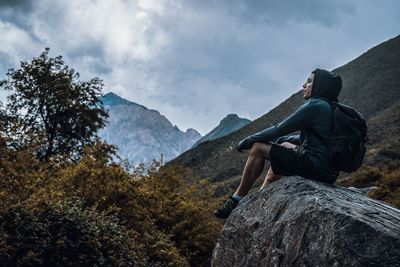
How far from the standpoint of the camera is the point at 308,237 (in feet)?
18.2

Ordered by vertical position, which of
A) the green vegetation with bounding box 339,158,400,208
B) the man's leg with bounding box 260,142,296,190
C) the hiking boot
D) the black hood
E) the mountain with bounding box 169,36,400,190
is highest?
the mountain with bounding box 169,36,400,190

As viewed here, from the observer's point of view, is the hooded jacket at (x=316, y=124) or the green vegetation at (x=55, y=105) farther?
the green vegetation at (x=55, y=105)

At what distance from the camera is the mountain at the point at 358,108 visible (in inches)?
1900

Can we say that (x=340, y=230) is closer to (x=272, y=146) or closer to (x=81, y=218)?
(x=272, y=146)

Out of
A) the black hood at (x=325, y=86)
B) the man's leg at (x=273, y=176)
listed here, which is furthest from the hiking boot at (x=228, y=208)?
the black hood at (x=325, y=86)

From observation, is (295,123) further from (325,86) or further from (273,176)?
(273,176)

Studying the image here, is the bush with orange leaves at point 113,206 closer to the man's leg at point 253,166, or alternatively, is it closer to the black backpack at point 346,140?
the man's leg at point 253,166

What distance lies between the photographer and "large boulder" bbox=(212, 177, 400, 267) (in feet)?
16.6

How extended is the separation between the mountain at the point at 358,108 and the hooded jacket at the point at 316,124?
3568cm

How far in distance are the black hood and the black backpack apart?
14.9 inches

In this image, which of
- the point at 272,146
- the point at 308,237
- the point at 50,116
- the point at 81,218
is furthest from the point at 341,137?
the point at 50,116

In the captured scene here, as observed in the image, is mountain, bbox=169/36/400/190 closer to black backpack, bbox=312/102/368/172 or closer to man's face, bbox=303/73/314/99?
man's face, bbox=303/73/314/99

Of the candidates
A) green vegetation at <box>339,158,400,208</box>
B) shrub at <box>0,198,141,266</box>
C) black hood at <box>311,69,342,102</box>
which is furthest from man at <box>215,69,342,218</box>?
green vegetation at <box>339,158,400,208</box>

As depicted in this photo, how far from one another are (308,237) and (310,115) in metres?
1.85
